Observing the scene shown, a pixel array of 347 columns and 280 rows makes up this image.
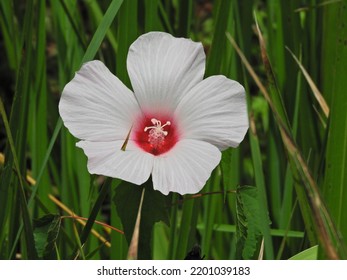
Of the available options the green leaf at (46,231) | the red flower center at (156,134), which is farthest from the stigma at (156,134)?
the green leaf at (46,231)

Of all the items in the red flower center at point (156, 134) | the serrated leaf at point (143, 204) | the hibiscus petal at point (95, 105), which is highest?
the hibiscus petal at point (95, 105)

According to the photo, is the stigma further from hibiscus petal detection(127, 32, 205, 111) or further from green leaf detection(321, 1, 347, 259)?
green leaf detection(321, 1, 347, 259)

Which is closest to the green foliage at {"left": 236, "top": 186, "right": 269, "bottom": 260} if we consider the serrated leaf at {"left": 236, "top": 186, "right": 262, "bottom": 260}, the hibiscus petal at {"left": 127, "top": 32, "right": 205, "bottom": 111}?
the serrated leaf at {"left": 236, "top": 186, "right": 262, "bottom": 260}

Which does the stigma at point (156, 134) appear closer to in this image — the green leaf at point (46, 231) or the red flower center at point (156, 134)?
the red flower center at point (156, 134)

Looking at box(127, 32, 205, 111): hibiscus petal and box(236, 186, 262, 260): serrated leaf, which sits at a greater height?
box(127, 32, 205, 111): hibiscus petal

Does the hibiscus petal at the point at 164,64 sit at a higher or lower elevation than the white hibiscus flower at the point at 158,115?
higher

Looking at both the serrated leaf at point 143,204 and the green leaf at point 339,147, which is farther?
the green leaf at point 339,147

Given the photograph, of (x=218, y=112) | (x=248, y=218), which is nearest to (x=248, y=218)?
(x=248, y=218)
